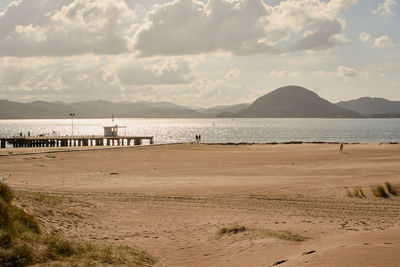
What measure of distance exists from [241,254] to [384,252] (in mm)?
3052

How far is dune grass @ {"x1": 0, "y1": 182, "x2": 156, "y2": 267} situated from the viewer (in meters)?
7.30

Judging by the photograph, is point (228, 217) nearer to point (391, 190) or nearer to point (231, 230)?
point (231, 230)

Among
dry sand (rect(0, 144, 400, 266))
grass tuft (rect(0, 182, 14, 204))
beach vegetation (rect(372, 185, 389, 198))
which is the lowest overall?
dry sand (rect(0, 144, 400, 266))

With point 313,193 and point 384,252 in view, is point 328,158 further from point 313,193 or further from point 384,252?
point 384,252

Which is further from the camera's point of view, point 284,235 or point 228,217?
point 228,217

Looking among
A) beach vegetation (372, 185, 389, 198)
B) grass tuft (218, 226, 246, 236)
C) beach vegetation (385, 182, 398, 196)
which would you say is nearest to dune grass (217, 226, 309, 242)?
grass tuft (218, 226, 246, 236)

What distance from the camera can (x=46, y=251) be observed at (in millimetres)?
7730

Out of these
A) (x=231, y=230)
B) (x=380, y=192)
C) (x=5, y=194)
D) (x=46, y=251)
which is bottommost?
(x=231, y=230)

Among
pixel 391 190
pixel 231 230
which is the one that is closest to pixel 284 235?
pixel 231 230

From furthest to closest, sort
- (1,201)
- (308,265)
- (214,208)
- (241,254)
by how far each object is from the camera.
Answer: (214,208) → (1,201) → (241,254) → (308,265)

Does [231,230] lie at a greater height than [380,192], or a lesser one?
lesser

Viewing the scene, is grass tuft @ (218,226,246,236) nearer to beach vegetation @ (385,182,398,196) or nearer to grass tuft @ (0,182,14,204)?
grass tuft @ (0,182,14,204)

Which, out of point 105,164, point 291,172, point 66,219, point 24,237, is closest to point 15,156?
point 105,164

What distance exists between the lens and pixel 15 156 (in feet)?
118
